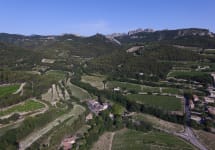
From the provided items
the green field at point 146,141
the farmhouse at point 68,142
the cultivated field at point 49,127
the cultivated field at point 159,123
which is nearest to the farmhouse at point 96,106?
the cultivated field at point 49,127

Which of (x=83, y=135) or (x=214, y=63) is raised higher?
(x=214, y=63)

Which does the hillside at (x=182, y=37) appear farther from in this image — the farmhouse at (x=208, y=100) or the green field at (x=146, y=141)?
the green field at (x=146, y=141)

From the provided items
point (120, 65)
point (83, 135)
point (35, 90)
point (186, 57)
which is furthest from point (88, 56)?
point (83, 135)

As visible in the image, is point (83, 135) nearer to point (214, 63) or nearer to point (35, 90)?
point (35, 90)

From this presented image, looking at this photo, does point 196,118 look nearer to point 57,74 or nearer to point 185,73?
point 185,73

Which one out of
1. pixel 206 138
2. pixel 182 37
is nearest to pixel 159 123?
pixel 206 138

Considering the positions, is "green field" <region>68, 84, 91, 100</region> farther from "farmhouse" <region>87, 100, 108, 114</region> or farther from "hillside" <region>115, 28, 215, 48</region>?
"hillside" <region>115, 28, 215, 48</region>
